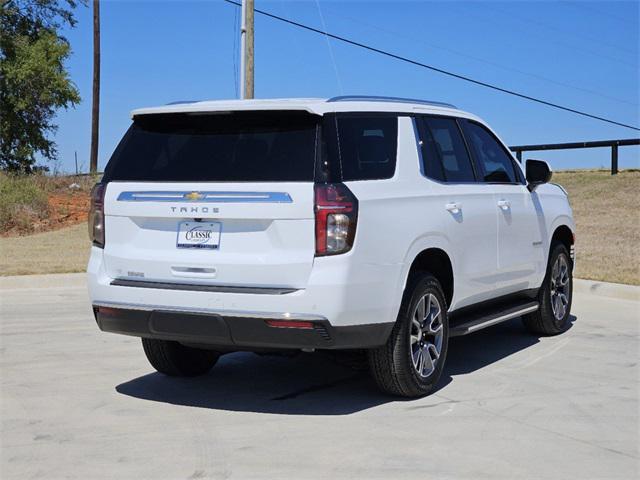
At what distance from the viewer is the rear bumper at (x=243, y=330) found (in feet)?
19.0

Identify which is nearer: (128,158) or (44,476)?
(44,476)

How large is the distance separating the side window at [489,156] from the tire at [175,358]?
8.74 ft

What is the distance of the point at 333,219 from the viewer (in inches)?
229

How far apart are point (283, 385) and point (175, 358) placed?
0.85m

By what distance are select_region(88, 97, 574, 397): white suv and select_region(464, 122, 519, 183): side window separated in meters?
0.69

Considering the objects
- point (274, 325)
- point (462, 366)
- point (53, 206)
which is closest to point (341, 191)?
point (274, 325)

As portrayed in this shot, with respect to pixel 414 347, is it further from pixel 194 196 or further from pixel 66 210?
pixel 66 210

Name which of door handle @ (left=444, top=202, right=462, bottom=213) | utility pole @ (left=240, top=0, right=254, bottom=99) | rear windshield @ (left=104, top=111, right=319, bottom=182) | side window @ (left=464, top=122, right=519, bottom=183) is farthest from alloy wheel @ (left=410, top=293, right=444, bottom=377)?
utility pole @ (left=240, top=0, right=254, bottom=99)

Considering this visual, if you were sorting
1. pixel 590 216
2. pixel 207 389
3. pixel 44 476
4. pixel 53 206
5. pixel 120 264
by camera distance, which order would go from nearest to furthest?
pixel 44 476 < pixel 120 264 < pixel 207 389 < pixel 590 216 < pixel 53 206

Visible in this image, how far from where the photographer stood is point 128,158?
6.55m

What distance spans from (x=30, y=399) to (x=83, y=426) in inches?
36.6

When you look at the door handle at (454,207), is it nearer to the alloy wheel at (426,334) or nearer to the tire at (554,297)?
the alloy wheel at (426,334)

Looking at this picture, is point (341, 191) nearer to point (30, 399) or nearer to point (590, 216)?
point (30, 399)

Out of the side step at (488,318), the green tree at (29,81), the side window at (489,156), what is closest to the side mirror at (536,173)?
the side window at (489,156)
